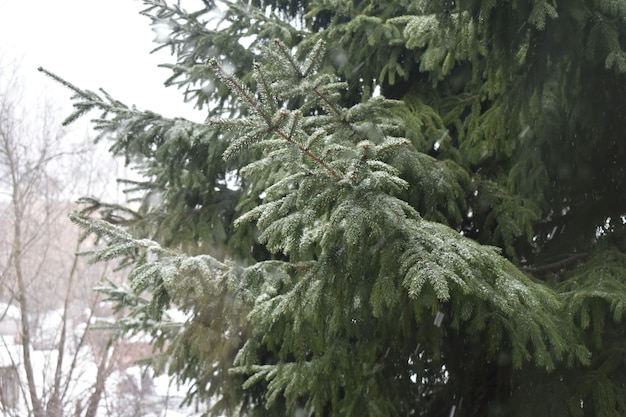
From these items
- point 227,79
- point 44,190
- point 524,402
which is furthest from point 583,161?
point 44,190

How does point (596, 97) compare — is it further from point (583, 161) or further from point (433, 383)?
point (433, 383)

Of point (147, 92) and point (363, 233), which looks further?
point (147, 92)

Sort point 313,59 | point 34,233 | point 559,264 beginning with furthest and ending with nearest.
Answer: point 34,233 < point 559,264 < point 313,59

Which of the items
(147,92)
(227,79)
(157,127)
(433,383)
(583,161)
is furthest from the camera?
(147,92)

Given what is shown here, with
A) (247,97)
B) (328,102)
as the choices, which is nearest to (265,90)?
(247,97)

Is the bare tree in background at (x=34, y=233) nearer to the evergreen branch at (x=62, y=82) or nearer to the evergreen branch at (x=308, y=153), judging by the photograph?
the evergreen branch at (x=62, y=82)

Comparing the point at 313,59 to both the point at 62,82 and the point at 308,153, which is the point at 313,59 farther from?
the point at 62,82

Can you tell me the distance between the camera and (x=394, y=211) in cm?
179

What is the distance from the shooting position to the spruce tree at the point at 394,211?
1.89m

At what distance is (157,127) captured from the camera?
3883 millimetres

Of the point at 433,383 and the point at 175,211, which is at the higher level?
the point at 175,211

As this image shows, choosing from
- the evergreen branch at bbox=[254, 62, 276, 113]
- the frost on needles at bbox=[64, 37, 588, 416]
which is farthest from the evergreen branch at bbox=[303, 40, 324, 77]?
the evergreen branch at bbox=[254, 62, 276, 113]

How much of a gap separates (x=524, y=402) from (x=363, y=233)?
149cm

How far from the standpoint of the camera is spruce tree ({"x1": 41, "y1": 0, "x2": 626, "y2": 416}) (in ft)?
6.19
